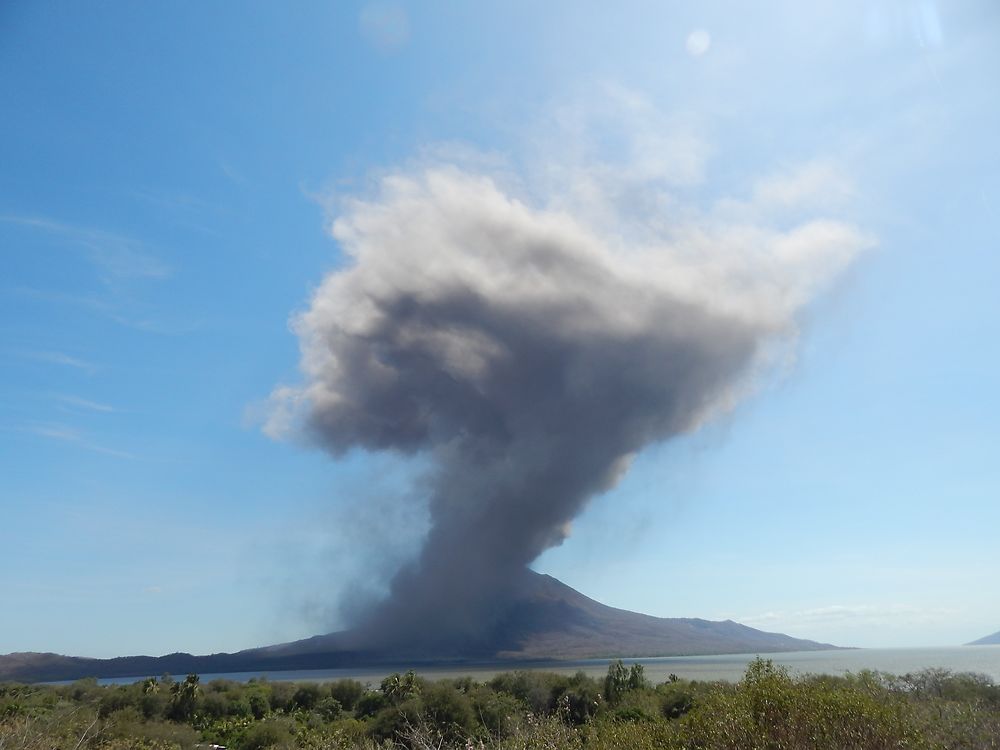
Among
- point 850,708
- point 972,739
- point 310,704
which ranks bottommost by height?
point 310,704

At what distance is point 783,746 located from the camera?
13.5m

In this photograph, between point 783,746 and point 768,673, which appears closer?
point 783,746

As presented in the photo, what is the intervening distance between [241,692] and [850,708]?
70.7 meters

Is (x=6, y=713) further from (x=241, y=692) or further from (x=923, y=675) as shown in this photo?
(x=923, y=675)

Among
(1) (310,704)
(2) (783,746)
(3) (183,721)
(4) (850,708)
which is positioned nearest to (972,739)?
(4) (850,708)

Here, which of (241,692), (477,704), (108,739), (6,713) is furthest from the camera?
(241,692)

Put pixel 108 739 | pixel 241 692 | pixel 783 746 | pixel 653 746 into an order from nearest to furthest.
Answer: pixel 783 746 < pixel 653 746 < pixel 108 739 < pixel 241 692

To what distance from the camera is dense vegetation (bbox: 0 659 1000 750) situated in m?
14.3

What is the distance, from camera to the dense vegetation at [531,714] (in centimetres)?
1434

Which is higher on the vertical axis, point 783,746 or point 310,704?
point 783,746

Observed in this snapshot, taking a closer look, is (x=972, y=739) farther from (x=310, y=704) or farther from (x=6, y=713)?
(x=310, y=704)

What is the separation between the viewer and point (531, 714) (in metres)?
23.2

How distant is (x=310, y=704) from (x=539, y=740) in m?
61.1

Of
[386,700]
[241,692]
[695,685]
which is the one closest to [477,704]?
[386,700]
